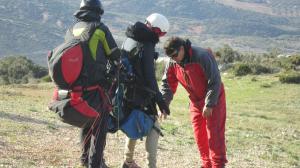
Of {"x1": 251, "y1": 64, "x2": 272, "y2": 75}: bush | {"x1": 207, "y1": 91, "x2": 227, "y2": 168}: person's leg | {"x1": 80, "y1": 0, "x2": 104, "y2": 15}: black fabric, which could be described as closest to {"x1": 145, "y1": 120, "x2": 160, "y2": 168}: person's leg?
{"x1": 207, "y1": 91, "x2": 227, "y2": 168}: person's leg

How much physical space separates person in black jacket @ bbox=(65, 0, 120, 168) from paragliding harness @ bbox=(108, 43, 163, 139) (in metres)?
0.38

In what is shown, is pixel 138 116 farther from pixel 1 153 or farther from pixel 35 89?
pixel 35 89

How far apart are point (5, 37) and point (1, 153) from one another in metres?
142

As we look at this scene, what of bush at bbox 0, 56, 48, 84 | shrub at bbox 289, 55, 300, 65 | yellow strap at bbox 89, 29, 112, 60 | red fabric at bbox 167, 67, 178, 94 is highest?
yellow strap at bbox 89, 29, 112, 60

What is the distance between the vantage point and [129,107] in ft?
25.2

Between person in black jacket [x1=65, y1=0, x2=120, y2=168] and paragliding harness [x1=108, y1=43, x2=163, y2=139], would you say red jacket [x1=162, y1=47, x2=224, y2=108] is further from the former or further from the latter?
person in black jacket [x1=65, y1=0, x2=120, y2=168]

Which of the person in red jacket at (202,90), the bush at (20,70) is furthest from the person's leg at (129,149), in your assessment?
the bush at (20,70)

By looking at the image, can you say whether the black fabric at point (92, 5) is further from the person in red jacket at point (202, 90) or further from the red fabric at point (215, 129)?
the red fabric at point (215, 129)

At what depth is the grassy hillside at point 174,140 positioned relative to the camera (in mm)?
9250

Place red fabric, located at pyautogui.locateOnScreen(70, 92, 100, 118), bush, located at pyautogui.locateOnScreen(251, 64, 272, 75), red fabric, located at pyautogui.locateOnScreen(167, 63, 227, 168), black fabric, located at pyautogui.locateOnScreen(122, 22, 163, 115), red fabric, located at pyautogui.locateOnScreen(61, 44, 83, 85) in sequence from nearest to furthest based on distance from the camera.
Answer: red fabric, located at pyautogui.locateOnScreen(61, 44, 83, 85), red fabric, located at pyautogui.locateOnScreen(70, 92, 100, 118), black fabric, located at pyautogui.locateOnScreen(122, 22, 163, 115), red fabric, located at pyautogui.locateOnScreen(167, 63, 227, 168), bush, located at pyautogui.locateOnScreen(251, 64, 272, 75)

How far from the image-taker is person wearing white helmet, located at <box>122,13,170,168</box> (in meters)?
7.34

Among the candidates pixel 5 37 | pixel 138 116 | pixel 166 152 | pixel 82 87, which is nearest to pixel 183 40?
pixel 138 116

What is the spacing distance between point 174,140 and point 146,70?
251 inches

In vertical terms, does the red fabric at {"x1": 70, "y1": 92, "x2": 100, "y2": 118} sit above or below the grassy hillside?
above
